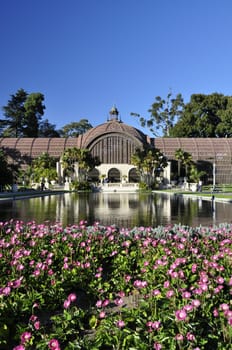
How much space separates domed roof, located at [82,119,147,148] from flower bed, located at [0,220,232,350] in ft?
220

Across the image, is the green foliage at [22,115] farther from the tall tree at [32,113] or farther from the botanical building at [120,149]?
the botanical building at [120,149]

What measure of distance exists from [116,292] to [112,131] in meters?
70.3

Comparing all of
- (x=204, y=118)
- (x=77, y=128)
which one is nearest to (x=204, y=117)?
(x=204, y=118)

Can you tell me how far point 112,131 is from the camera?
246 feet

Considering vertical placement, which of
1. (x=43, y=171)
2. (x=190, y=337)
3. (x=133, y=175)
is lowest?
(x=190, y=337)

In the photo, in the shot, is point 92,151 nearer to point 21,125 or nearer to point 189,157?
point 189,157

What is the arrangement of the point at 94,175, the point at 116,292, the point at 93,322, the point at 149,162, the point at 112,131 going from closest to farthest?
the point at 93,322
the point at 116,292
the point at 149,162
the point at 112,131
the point at 94,175

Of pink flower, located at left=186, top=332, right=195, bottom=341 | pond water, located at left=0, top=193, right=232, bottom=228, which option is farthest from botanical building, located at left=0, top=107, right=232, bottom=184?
pink flower, located at left=186, top=332, right=195, bottom=341

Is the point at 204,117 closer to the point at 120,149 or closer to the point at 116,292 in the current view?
the point at 120,149

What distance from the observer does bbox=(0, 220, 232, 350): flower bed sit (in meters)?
3.48

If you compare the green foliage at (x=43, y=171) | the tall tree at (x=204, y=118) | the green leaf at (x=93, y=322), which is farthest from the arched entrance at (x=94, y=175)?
the green leaf at (x=93, y=322)

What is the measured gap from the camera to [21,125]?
96.8 metres

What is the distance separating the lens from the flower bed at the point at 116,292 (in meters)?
3.48

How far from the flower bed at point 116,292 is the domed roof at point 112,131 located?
67.0 metres
